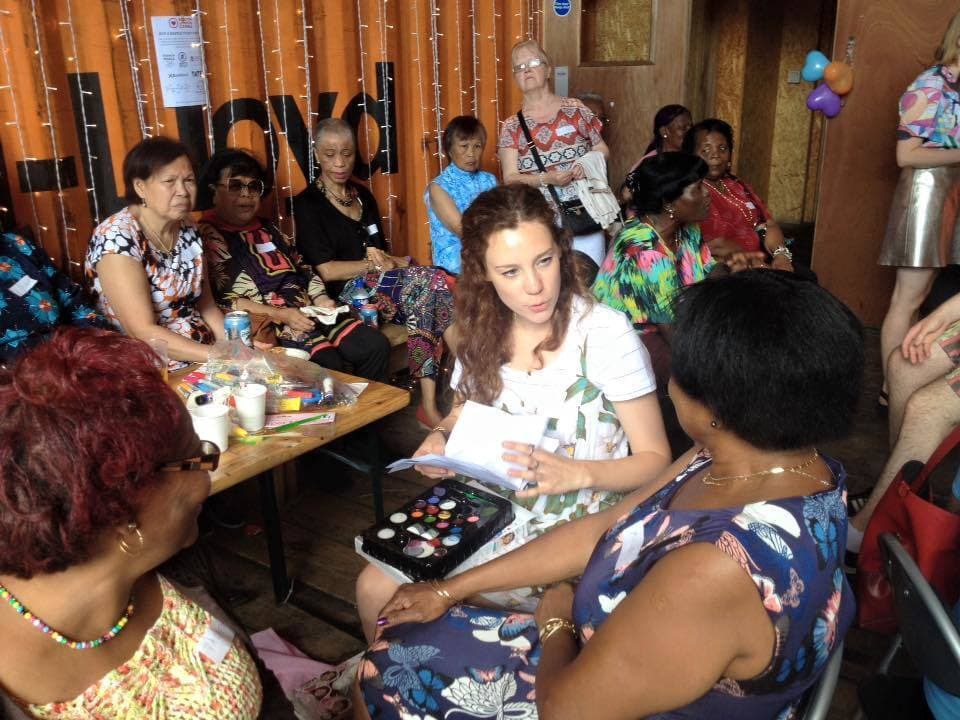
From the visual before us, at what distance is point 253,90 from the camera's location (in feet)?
12.4

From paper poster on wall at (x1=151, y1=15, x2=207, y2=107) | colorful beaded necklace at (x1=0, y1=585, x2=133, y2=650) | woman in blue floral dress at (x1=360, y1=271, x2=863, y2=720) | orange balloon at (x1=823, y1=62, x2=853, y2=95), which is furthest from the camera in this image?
orange balloon at (x1=823, y1=62, x2=853, y2=95)

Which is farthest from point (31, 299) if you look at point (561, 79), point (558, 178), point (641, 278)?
point (561, 79)

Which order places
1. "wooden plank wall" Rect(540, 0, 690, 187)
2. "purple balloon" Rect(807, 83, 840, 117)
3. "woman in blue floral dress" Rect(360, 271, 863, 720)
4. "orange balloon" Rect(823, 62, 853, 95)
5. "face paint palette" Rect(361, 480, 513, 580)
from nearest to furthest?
"woman in blue floral dress" Rect(360, 271, 863, 720) → "face paint palette" Rect(361, 480, 513, 580) → "orange balloon" Rect(823, 62, 853, 95) → "purple balloon" Rect(807, 83, 840, 117) → "wooden plank wall" Rect(540, 0, 690, 187)

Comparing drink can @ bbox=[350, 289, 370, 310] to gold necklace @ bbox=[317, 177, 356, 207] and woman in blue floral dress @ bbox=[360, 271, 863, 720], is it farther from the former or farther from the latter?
woman in blue floral dress @ bbox=[360, 271, 863, 720]

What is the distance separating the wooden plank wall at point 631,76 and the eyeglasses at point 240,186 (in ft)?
8.73

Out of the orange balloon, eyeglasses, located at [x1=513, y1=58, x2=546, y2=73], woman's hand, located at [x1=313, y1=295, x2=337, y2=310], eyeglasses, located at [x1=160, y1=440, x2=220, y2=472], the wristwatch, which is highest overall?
eyeglasses, located at [x1=513, y1=58, x2=546, y2=73]

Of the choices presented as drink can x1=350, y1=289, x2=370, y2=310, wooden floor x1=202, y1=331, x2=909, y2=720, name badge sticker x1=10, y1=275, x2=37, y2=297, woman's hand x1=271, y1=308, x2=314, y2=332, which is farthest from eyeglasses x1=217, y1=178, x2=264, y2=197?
wooden floor x1=202, y1=331, x2=909, y2=720

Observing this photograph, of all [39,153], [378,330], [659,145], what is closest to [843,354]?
[378,330]

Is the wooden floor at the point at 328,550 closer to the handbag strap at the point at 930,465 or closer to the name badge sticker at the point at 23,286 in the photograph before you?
the handbag strap at the point at 930,465

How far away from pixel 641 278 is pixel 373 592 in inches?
63.4

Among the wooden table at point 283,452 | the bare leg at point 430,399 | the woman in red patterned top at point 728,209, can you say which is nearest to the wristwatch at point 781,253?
the woman in red patterned top at point 728,209

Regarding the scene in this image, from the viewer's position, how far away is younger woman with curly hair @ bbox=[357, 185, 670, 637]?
1.89m

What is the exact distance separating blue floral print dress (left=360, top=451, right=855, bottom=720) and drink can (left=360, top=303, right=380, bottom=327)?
244cm

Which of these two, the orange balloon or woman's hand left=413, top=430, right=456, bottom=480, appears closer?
woman's hand left=413, top=430, right=456, bottom=480
